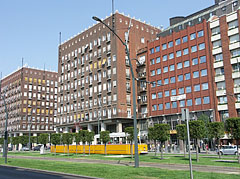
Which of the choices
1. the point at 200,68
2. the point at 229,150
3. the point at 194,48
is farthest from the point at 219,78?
the point at 229,150

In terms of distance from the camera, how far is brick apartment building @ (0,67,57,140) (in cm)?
10275

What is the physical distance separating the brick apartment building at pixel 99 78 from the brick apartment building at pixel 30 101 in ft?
82.5

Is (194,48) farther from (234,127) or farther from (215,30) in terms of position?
(234,127)

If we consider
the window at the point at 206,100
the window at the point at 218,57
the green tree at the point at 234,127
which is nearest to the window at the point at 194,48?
the window at the point at 218,57

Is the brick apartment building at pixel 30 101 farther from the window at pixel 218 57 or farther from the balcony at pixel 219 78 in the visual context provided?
the window at pixel 218 57

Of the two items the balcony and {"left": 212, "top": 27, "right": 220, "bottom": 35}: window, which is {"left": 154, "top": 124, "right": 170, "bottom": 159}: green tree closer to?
the balcony

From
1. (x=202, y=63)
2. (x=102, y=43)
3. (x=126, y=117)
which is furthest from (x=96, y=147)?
(x=102, y=43)

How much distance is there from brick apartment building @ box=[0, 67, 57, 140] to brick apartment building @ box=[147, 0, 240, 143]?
184ft

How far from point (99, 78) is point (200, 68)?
25589mm

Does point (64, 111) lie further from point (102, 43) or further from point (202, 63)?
point (202, 63)

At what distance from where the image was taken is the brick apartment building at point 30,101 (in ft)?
337

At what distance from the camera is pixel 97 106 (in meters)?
68.8

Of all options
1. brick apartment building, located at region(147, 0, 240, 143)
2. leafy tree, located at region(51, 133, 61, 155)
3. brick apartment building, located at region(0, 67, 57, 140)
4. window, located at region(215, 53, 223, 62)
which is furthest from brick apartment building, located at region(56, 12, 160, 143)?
brick apartment building, located at region(0, 67, 57, 140)

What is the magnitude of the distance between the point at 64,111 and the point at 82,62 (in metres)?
15.1
